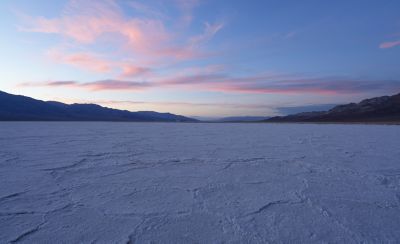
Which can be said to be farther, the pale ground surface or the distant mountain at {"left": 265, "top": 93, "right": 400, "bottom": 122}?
the distant mountain at {"left": 265, "top": 93, "right": 400, "bottom": 122}

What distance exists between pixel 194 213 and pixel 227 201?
430 millimetres

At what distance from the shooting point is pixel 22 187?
3.21 metres

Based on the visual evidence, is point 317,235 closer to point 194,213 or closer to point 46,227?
point 194,213

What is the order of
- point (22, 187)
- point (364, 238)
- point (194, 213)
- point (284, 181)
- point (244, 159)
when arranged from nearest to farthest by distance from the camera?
point (364, 238)
point (194, 213)
point (22, 187)
point (284, 181)
point (244, 159)

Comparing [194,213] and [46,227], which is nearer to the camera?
[46,227]

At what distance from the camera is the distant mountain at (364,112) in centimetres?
7188

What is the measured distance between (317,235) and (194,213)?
3.17 feet

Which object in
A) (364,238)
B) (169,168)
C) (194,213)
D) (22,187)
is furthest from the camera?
(169,168)

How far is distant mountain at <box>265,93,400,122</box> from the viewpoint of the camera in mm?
71875

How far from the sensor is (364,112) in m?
77.2

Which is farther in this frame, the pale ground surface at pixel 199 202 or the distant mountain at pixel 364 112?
the distant mountain at pixel 364 112

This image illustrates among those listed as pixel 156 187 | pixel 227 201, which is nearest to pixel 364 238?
pixel 227 201

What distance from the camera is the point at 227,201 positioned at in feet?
9.09

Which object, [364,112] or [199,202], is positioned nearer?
[199,202]
